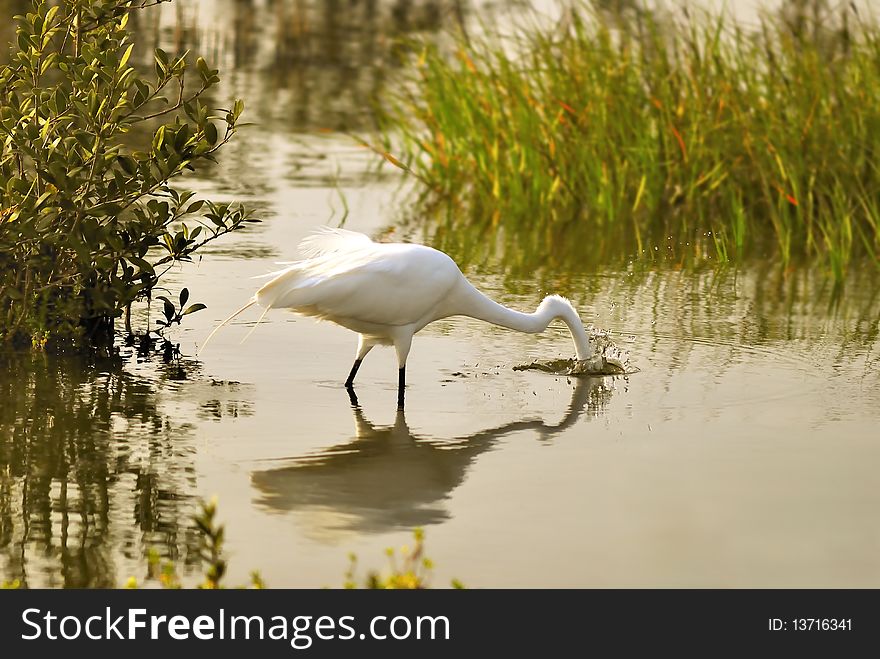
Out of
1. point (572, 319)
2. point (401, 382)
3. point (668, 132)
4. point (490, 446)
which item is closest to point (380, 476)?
point (490, 446)

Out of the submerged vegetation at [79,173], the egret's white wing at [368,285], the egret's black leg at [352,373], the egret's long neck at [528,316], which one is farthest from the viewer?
the egret's long neck at [528,316]

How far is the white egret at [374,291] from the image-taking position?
25.6 feet

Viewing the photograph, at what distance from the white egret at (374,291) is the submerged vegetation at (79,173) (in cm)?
48

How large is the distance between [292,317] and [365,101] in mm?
10299

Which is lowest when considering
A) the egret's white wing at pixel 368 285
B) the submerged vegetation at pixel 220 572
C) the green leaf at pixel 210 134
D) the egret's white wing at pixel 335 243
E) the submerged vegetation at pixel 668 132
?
the submerged vegetation at pixel 220 572

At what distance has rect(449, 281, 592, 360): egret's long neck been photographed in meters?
8.46

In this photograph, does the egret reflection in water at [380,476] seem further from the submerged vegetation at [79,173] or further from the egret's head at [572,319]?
the submerged vegetation at [79,173]

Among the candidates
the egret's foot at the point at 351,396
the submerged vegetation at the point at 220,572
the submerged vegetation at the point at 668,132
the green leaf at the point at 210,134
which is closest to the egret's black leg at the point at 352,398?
the egret's foot at the point at 351,396

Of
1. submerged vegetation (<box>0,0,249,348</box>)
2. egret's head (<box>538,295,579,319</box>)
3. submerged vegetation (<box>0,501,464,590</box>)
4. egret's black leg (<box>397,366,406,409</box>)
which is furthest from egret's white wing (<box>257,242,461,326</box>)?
submerged vegetation (<box>0,501,464,590</box>)

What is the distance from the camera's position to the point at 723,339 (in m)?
9.50

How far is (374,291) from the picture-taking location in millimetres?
7875
